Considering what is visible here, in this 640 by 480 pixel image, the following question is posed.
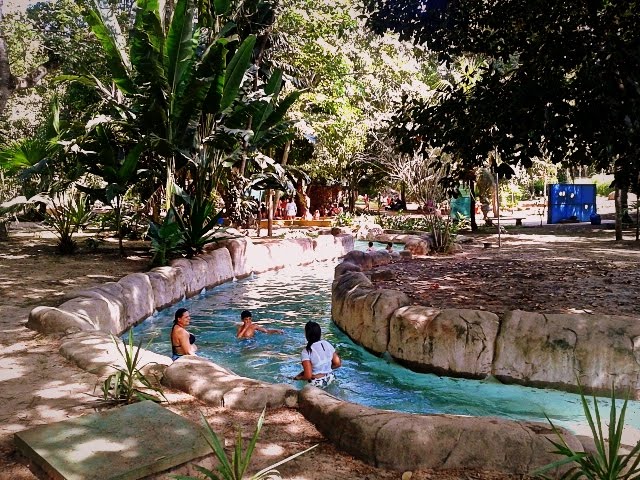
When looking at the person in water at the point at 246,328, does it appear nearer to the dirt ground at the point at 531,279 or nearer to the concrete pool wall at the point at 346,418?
the concrete pool wall at the point at 346,418

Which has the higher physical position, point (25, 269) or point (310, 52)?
point (310, 52)

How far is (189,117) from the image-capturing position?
10.8 metres

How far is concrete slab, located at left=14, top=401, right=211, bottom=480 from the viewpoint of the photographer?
2781 millimetres

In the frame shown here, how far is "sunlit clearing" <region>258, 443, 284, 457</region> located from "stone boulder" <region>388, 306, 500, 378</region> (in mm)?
3049

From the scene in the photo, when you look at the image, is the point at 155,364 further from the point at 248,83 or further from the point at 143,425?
the point at 248,83

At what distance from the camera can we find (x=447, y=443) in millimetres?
3209

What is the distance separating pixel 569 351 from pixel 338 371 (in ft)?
8.42

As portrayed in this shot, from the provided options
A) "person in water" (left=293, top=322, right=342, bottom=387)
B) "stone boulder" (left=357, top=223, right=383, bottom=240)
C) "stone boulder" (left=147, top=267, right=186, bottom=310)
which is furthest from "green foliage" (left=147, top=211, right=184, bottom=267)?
"stone boulder" (left=357, top=223, right=383, bottom=240)

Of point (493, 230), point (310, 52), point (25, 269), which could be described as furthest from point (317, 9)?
point (25, 269)

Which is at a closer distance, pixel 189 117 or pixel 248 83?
pixel 189 117

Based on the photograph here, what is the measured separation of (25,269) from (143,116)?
3.70 meters

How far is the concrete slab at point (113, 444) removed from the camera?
109 inches

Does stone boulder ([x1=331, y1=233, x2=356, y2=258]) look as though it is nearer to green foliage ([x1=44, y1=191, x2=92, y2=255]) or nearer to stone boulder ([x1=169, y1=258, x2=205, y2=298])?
stone boulder ([x1=169, y1=258, x2=205, y2=298])

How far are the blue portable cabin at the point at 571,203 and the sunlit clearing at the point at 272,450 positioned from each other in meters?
23.4
